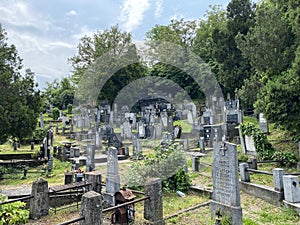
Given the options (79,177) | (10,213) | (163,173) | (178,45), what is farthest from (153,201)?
(178,45)

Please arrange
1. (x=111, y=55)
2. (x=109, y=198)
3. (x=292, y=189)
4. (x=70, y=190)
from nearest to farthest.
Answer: (x=292, y=189)
(x=109, y=198)
(x=70, y=190)
(x=111, y=55)

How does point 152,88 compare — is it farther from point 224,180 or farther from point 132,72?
point 224,180

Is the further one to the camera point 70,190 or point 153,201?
point 70,190

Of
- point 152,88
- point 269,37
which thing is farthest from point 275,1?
point 152,88

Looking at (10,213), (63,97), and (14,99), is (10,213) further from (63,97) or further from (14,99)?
(63,97)

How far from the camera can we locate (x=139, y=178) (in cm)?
827

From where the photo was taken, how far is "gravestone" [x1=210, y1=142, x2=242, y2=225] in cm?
533

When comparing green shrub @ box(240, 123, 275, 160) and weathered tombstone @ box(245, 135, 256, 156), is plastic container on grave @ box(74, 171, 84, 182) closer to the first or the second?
green shrub @ box(240, 123, 275, 160)

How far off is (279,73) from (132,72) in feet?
72.0

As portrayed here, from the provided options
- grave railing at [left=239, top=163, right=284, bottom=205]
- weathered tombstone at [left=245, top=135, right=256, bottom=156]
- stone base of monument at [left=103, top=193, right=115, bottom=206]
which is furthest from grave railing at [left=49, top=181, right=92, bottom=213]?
weathered tombstone at [left=245, top=135, right=256, bottom=156]

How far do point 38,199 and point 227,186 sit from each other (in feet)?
13.8

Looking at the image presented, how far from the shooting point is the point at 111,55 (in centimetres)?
3262

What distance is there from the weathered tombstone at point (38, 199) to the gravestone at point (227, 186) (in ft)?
12.4

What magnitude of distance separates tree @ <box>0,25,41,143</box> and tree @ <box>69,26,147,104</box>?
1900 centimetres
